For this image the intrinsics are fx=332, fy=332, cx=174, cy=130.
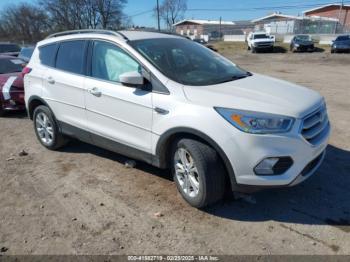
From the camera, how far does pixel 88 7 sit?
2365 inches

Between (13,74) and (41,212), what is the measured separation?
18.1ft

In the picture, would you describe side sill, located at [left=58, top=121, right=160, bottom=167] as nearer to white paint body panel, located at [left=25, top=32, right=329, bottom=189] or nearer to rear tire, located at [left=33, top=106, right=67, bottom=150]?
white paint body panel, located at [left=25, top=32, right=329, bottom=189]

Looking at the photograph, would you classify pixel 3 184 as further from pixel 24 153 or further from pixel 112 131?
pixel 112 131

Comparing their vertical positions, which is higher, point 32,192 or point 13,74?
point 13,74

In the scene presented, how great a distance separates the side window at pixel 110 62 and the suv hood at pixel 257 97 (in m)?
0.88

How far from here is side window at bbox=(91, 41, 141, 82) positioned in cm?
390

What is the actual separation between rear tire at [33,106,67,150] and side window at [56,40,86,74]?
80cm

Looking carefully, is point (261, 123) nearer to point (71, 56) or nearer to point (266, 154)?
point (266, 154)

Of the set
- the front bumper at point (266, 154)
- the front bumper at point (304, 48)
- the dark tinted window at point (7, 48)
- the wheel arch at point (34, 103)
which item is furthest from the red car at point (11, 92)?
the front bumper at point (304, 48)

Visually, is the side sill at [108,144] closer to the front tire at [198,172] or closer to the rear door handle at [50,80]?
the front tire at [198,172]

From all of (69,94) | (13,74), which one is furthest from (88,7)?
(69,94)

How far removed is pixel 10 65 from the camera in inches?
338

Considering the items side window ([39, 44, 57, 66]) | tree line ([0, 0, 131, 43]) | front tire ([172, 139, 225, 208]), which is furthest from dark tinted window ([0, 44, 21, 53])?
tree line ([0, 0, 131, 43])

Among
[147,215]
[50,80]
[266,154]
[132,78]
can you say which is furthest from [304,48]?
[147,215]
